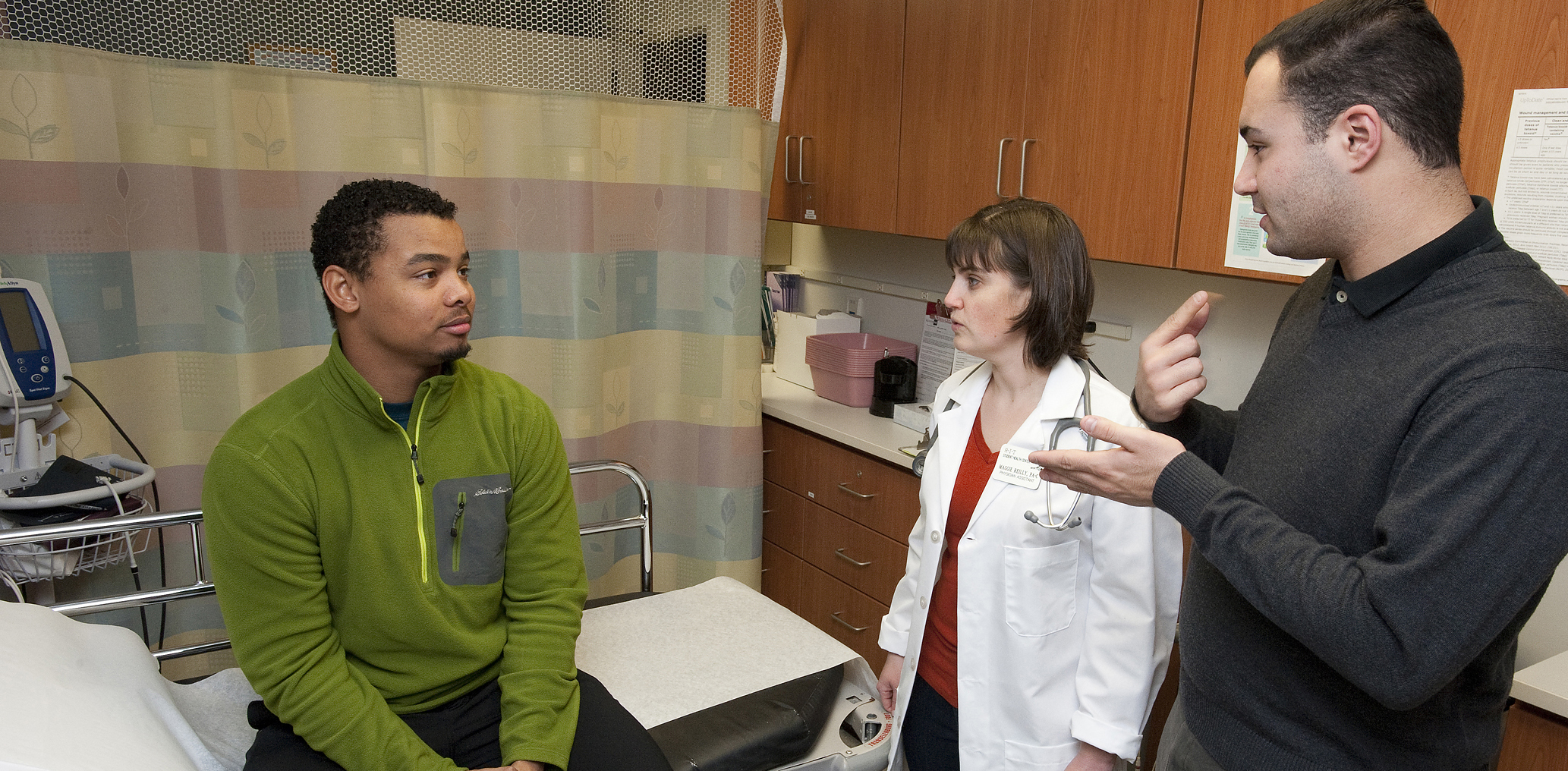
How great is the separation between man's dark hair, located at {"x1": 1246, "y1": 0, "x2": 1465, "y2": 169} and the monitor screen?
7.14 feet

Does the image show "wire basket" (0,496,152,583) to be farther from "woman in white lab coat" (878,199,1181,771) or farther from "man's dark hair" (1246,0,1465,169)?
"man's dark hair" (1246,0,1465,169)

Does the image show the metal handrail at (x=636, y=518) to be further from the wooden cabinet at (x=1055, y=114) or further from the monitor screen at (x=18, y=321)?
the wooden cabinet at (x=1055, y=114)

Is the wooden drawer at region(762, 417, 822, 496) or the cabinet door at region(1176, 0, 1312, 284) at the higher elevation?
the cabinet door at region(1176, 0, 1312, 284)

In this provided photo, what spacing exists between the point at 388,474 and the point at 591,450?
128 cm

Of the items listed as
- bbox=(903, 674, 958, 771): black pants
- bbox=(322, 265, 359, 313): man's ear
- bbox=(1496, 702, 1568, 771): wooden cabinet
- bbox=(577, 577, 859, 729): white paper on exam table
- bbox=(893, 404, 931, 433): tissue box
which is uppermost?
bbox=(322, 265, 359, 313): man's ear

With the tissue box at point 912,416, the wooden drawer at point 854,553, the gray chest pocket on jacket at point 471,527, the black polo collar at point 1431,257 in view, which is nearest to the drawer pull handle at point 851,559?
the wooden drawer at point 854,553

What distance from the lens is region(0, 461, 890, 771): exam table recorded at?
1.16 meters

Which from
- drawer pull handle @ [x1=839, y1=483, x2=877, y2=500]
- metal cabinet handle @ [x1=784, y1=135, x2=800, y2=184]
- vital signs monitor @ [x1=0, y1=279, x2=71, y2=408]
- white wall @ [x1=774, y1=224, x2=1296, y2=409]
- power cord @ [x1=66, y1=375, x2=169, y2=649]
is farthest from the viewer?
metal cabinet handle @ [x1=784, y1=135, x2=800, y2=184]

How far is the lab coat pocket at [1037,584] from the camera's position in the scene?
5.05ft

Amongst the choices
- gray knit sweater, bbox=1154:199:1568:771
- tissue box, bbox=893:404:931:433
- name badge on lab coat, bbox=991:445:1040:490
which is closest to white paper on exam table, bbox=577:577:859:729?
name badge on lab coat, bbox=991:445:1040:490

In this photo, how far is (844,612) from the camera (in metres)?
2.99

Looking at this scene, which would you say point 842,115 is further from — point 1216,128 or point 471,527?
point 471,527

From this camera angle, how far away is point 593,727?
1.53 meters

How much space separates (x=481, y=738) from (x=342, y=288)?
0.73 m
